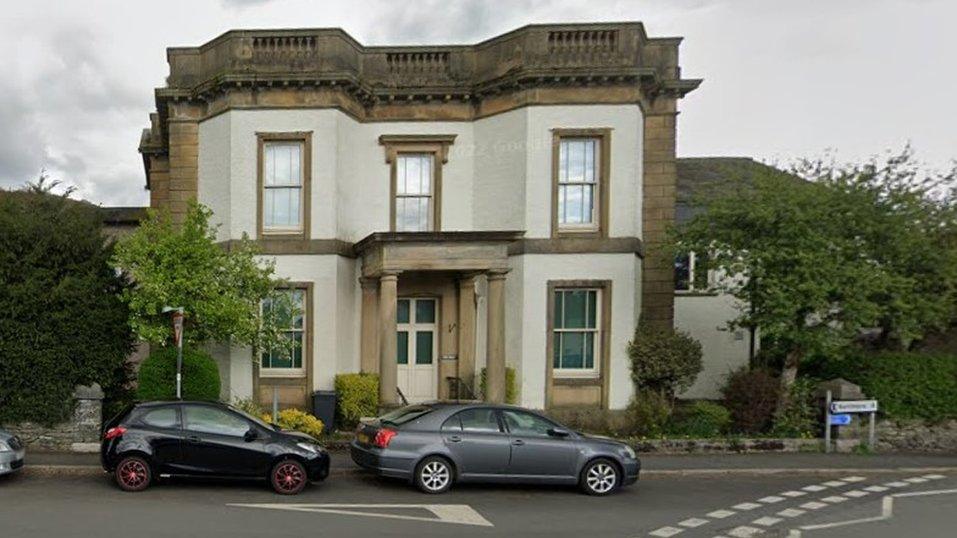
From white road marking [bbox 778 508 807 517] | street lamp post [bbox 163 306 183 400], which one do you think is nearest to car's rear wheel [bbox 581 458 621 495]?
white road marking [bbox 778 508 807 517]

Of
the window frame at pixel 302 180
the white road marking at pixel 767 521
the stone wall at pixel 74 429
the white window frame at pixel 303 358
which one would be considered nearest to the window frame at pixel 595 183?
the window frame at pixel 302 180

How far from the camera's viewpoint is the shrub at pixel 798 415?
45.1 feet

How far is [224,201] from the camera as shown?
15164mm

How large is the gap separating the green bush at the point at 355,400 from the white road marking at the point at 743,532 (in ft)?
26.3

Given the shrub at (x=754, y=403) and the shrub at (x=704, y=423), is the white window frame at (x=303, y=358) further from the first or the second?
the shrub at (x=754, y=403)

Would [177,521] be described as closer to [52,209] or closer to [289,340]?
[289,340]

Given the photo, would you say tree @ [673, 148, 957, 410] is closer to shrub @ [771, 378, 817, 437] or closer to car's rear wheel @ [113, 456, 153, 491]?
shrub @ [771, 378, 817, 437]

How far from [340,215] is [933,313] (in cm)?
1274

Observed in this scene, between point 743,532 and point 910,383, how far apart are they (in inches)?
326

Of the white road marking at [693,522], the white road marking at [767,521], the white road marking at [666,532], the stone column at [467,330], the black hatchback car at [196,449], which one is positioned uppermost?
the stone column at [467,330]

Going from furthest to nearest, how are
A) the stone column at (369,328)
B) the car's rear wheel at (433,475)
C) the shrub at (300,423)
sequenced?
1. the stone column at (369,328)
2. the shrub at (300,423)
3. the car's rear wheel at (433,475)

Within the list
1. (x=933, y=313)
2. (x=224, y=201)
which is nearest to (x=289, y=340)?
(x=224, y=201)

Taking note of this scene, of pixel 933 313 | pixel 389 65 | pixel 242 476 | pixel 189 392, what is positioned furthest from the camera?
pixel 389 65

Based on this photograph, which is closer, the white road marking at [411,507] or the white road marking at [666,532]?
the white road marking at [666,532]
